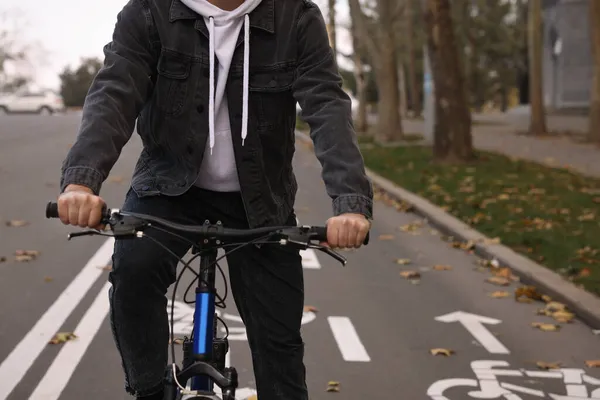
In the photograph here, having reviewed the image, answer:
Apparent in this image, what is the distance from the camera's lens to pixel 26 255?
9719mm

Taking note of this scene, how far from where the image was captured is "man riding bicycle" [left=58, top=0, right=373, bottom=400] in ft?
10.2

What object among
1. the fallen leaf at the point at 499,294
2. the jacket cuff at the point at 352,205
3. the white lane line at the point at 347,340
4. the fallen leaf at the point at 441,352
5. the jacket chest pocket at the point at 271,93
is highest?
the jacket chest pocket at the point at 271,93

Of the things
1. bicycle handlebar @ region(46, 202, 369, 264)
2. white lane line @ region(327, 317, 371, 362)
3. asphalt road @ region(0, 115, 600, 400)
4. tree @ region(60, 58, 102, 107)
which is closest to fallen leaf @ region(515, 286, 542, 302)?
asphalt road @ region(0, 115, 600, 400)

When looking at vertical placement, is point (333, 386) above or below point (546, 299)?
above

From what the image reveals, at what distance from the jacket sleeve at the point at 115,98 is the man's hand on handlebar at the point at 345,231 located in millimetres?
644

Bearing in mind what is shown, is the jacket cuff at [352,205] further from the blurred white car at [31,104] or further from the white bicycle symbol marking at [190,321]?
the blurred white car at [31,104]

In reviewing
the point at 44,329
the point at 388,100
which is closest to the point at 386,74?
the point at 388,100

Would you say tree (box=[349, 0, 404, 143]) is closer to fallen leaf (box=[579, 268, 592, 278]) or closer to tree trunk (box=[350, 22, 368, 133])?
tree trunk (box=[350, 22, 368, 133])

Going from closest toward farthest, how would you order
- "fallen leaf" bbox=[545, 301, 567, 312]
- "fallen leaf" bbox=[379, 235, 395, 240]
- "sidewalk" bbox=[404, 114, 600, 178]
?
1. "fallen leaf" bbox=[545, 301, 567, 312]
2. "fallen leaf" bbox=[379, 235, 395, 240]
3. "sidewalk" bbox=[404, 114, 600, 178]

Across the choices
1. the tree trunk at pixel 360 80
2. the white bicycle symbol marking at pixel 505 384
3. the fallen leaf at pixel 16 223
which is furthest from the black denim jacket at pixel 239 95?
the tree trunk at pixel 360 80

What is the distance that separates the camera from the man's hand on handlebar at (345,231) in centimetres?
286

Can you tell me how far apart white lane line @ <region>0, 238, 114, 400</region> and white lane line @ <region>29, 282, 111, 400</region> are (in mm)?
134

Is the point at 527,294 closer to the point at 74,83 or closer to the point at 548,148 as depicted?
the point at 548,148

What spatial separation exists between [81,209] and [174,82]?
0.63m
